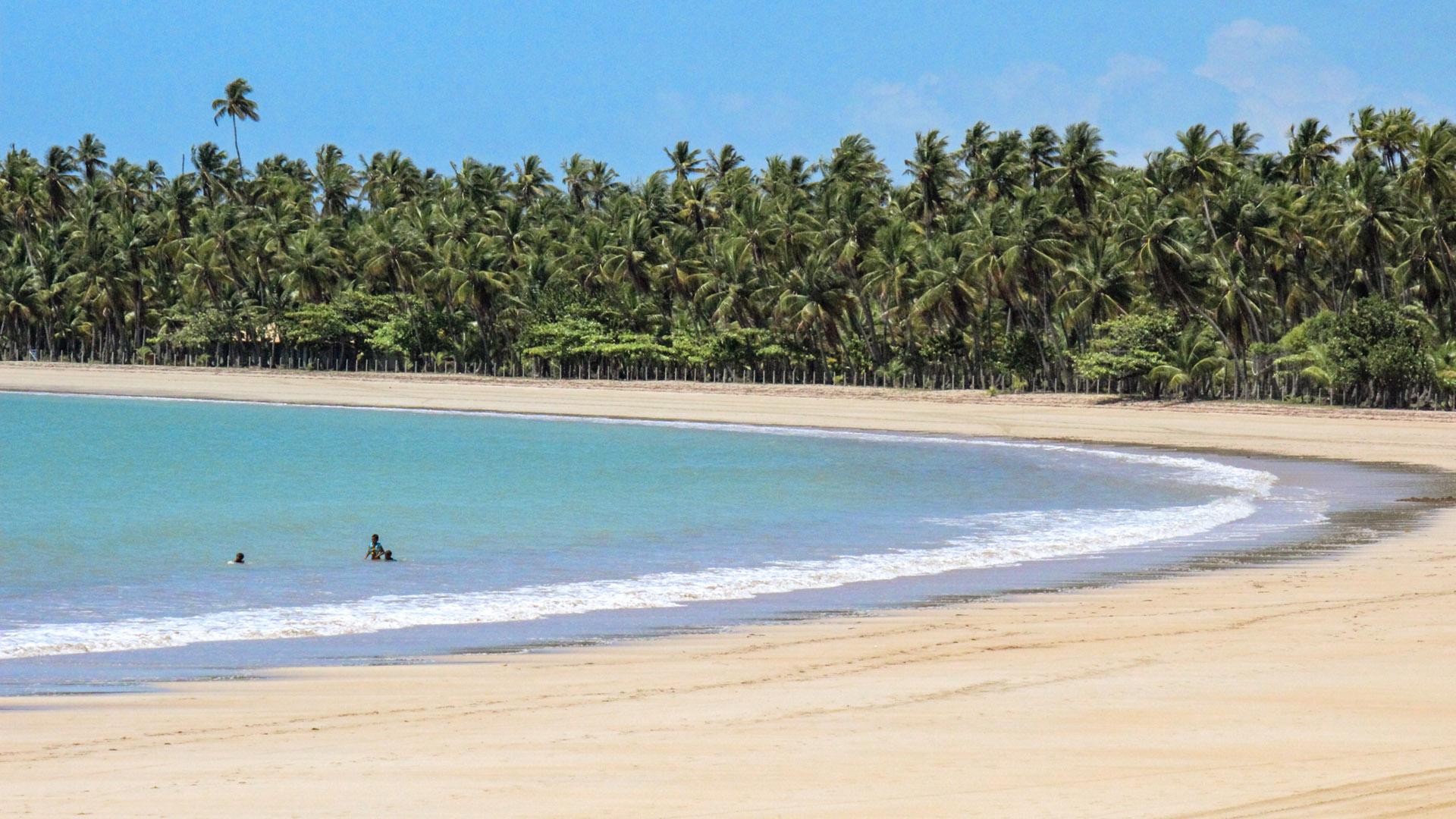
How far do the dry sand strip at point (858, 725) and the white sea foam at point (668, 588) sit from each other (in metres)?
2.48

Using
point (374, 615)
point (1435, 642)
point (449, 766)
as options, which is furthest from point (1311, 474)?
point (449, 766)

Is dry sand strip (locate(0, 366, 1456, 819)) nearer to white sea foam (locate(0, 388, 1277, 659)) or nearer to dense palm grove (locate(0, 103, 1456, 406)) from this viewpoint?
white sea foam (locate(0, 388, 1277, 659))

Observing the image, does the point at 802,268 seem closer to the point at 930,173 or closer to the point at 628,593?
the point at 930,173

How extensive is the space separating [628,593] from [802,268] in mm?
62045

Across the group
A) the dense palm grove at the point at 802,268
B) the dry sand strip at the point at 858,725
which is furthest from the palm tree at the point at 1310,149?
the dry sand strip at the point at 858,725

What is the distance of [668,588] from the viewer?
47.0 feet

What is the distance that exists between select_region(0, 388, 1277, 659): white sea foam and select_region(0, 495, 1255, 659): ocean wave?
15 mm

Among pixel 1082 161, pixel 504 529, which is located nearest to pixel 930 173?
pixel 1082 161

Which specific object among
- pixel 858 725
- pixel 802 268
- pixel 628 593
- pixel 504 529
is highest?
pixel 802 268

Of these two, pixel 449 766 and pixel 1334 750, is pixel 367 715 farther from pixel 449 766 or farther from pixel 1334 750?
pixel 1334 750

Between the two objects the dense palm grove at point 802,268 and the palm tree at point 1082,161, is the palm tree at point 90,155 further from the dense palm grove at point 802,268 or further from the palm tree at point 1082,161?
the palm tree at point 1082,161

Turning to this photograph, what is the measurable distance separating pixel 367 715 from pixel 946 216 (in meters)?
64.9

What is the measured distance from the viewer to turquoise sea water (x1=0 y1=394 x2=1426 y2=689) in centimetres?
1220

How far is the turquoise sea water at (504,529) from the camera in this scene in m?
12.2
